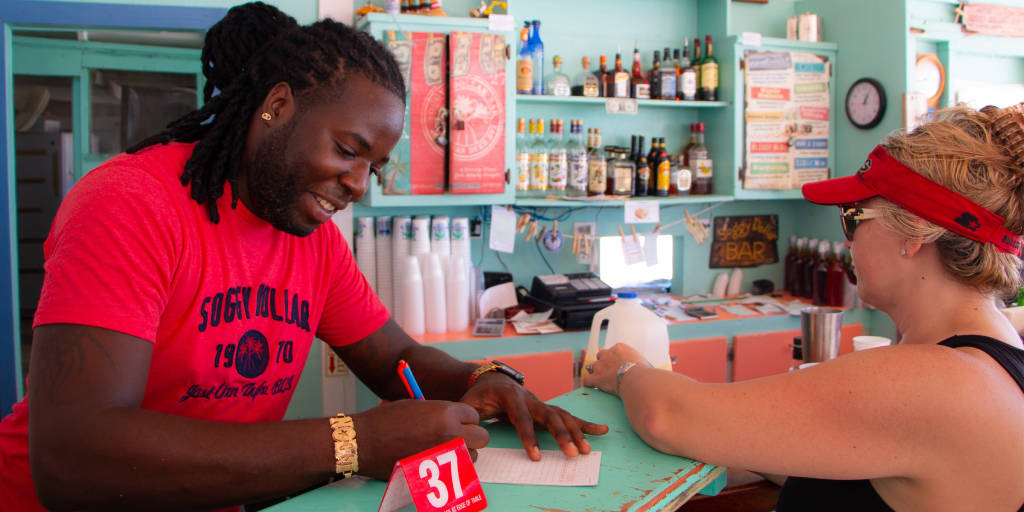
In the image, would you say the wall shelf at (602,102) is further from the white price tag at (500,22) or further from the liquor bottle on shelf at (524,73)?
the white price tag at (500,22)

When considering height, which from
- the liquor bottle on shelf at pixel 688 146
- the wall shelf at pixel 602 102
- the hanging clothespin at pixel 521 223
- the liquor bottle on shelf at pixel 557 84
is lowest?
the hanging clothespin at pixel 521 223

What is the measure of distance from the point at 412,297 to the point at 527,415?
76.1 inches

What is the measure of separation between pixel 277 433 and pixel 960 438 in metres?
1.03

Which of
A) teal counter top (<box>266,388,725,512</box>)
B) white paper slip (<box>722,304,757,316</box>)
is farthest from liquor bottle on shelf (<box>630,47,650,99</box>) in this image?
teal counter top (<box>266,388,725,512</box>)

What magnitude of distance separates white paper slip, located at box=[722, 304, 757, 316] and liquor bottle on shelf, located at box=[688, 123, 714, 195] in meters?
0.65

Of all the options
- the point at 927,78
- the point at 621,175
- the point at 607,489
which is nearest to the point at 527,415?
the point at 607,489

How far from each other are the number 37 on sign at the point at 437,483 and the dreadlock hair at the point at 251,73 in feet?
2.00

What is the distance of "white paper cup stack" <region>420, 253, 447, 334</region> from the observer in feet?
10.4

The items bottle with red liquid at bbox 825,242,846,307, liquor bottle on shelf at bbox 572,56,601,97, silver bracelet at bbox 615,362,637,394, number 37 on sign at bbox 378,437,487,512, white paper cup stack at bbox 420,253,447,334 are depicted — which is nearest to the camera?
number 37 on sign at bbox 378,437,487,512

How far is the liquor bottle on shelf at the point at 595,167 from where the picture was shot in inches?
138

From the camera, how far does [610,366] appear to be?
1547 millimetres

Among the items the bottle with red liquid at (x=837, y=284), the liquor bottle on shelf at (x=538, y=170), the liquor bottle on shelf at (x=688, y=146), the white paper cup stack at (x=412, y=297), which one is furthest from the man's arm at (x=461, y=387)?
the bottle with red liquid at (x=837, y=284)

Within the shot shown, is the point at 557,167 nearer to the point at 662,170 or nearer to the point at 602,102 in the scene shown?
the point at 602,102

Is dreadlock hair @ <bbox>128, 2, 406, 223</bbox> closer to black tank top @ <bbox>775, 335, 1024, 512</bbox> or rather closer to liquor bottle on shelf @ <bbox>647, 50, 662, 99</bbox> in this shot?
black tank top @ <bbox>775, 335, 1024, 512</bbox>
